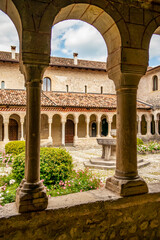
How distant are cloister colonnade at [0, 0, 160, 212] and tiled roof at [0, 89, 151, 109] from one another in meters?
13.1

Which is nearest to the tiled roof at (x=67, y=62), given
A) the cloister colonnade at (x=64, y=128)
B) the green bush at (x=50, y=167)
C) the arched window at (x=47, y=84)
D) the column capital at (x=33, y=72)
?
the arched window at (x=47, y=84)

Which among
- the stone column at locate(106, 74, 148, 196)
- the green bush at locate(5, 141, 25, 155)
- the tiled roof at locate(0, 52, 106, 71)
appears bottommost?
the green bush at locate(5, 141, 25, 155)

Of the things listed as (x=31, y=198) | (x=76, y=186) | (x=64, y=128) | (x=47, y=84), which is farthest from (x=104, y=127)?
(x=31, y=198)

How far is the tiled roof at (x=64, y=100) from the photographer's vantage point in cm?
1565

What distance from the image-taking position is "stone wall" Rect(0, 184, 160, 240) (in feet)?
7.39

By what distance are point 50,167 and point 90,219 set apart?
2.68m

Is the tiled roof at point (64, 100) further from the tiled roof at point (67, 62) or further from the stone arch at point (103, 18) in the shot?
the stone arch at point (103, 18)

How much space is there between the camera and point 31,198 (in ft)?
7.50

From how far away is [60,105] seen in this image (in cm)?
1662

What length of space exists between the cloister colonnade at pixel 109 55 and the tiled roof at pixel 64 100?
43.1 feet

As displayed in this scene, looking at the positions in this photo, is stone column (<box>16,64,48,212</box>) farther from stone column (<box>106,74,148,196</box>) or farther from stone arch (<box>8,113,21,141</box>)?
stone arch (<box>8,113,21,141</box>)

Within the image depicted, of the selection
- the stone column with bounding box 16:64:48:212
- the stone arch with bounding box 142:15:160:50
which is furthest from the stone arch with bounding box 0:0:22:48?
the stone arch with bounding box 142:15:160:50

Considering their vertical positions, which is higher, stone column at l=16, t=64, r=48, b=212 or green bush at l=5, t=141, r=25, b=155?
stone column at l=16, t=64, r=48, b=212

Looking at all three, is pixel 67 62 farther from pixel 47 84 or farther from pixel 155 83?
pixel 155 83
